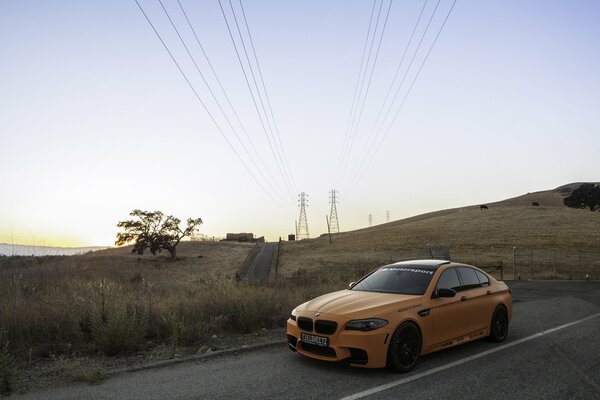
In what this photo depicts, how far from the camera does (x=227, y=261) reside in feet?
207

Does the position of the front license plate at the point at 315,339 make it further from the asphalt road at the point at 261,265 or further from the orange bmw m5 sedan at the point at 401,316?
the asphalt road at the point at 261,265

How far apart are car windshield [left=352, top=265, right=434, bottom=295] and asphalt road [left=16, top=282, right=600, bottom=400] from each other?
114 cm

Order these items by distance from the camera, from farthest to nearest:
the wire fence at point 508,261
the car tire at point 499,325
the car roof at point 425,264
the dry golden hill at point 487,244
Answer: the dry golden hill at point 487,244
the wire fence at point 508,261
the car tire at point 499,325
the car roof at point 425,264

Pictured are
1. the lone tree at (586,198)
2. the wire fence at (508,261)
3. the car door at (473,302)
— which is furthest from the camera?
the lone tree at (586,198)

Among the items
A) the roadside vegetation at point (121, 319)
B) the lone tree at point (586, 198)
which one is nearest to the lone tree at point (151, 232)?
the roadside vegetation at point (121, 319)

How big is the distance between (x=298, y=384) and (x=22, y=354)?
15.5ft

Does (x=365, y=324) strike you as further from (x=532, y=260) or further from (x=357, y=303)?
(x=532, y=260)

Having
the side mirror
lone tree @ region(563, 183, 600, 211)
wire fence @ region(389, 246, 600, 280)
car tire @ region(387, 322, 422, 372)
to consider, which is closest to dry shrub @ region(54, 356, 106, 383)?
car tire @ region(387, 322, 422, 372)

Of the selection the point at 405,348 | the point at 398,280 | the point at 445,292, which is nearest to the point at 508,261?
the point at 398,280

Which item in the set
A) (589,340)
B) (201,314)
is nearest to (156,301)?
(201,314)

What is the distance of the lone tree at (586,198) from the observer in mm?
108500

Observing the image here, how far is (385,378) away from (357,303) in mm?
1197

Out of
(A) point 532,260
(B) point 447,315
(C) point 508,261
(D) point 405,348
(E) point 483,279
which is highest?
(E) point 483,279

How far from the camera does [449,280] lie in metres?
8.37
